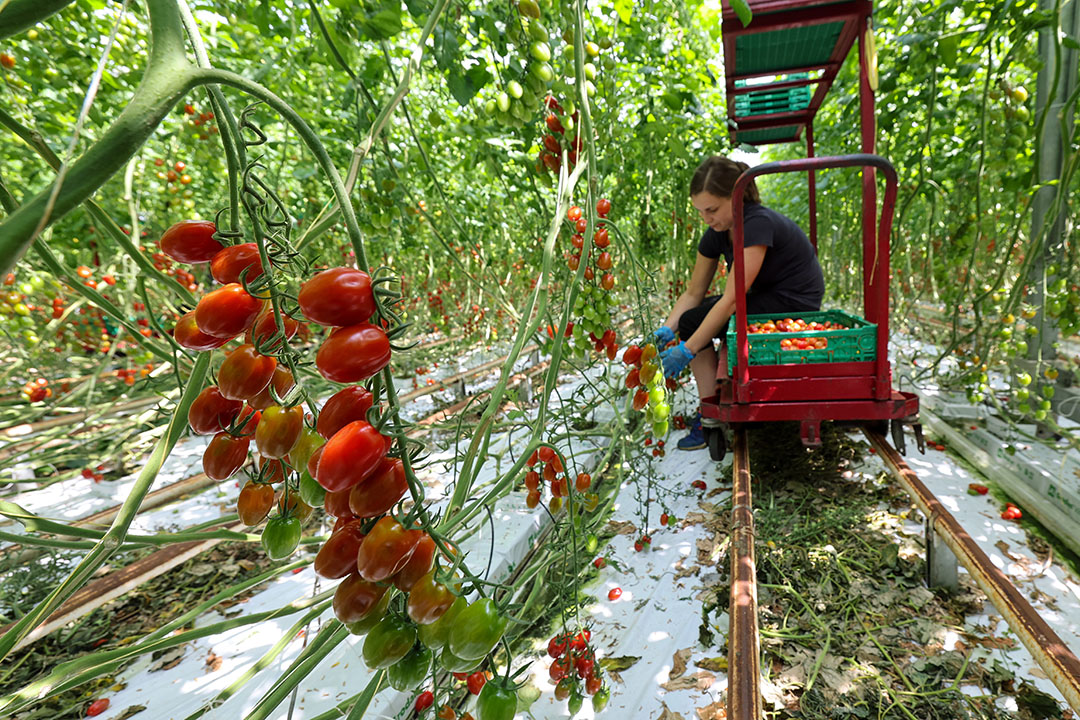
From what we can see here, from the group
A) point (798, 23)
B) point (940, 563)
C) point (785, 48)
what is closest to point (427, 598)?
point (940, 563)

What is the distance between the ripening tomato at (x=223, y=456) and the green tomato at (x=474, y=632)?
291 millimetres

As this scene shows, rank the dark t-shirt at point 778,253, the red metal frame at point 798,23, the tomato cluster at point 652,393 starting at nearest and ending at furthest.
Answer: the tomato cluster at point 652,393 → the red metal frame at point 798,23 → the dark t-shirt at point 778,253

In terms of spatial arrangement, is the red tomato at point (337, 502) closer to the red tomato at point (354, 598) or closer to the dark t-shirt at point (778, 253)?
the red tomato at point (354, 598)

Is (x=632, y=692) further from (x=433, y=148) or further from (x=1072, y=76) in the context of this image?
(x=433, y=148)

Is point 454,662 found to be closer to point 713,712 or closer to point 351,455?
point 351,455

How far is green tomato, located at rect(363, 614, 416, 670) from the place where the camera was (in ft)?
1.53

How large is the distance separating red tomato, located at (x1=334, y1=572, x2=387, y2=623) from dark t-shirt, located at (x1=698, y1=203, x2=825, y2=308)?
251 cm

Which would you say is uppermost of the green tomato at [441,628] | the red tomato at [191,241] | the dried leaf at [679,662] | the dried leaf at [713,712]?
the red tomato at [191,241]

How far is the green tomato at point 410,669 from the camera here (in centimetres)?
49

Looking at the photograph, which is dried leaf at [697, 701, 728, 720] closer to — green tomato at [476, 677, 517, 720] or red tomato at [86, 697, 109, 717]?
green tomato at [476, 677, 517, 720]

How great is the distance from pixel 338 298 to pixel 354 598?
0.26 m

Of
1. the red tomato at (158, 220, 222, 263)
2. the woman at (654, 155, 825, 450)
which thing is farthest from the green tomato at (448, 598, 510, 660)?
the woman at (654, 155, 825, 450)

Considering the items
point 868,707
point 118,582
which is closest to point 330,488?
point 868,707

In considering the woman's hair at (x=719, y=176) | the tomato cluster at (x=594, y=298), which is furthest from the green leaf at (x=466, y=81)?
the woman's hair at (x=719, y=176)
